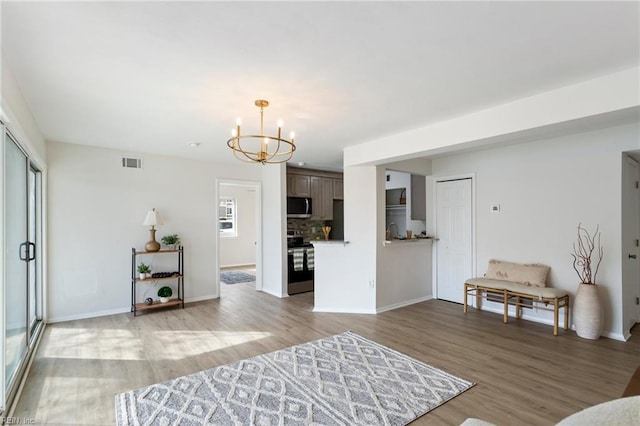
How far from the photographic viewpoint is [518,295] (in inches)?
167

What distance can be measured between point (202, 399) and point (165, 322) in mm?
2272

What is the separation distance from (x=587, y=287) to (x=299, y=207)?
4.42 metres

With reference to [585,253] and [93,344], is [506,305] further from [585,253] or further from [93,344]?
[93,344]

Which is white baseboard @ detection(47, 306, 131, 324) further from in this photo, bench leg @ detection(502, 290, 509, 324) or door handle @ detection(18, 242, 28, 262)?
bench leg @ detection(502, 290, 509, 324)

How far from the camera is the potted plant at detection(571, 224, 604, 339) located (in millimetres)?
3658

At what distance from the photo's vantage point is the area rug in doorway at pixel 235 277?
7285 millimetres

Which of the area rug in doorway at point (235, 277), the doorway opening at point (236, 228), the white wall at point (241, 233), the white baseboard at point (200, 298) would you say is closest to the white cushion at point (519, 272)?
the white baseboard at point (200, 298)

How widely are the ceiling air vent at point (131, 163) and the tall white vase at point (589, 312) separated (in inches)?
243

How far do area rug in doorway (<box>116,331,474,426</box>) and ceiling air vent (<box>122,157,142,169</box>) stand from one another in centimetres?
348

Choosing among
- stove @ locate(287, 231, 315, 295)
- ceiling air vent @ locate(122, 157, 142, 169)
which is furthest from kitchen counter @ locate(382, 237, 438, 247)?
ceiling air vent @ locate(122, 157, 142, 169)

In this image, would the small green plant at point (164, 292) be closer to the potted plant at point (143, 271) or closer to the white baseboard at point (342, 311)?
the potted plant at point (143, 271)

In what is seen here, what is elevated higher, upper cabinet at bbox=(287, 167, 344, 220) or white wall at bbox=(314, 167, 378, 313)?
upper cabinet at bbox=(287, 167, 344, 220)

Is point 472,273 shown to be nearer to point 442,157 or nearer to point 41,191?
point 442,157

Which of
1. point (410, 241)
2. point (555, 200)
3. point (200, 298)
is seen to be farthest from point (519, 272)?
point (200, 298)
